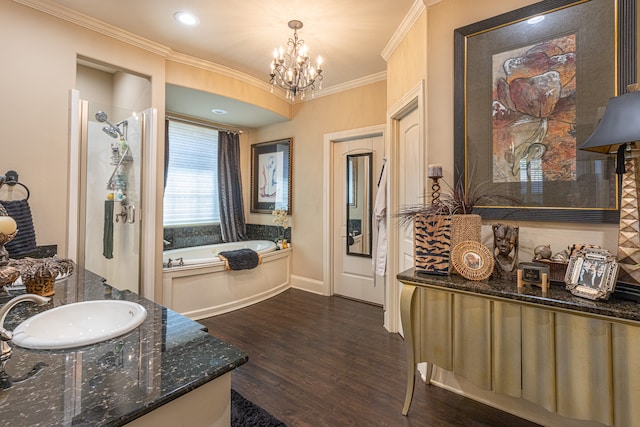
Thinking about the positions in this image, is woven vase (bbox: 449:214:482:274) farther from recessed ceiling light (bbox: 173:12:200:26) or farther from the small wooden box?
recessed ceiling light (bbox: 173:12:200:26)

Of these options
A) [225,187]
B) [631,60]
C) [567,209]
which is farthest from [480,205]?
[225,187]

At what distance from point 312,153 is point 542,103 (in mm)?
2807

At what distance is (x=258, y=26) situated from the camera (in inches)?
102

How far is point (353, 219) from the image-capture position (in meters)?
3.89

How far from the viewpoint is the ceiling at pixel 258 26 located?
2320 mm

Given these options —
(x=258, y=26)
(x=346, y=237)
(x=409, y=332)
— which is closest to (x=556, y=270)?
(x=409, y=332)

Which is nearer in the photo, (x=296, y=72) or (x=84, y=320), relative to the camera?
(x=84, y=320)

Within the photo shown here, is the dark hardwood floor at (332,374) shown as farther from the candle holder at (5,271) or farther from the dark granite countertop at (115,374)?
the candle holder at (5,271)

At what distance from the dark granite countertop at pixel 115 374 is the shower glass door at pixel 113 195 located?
6.10ft

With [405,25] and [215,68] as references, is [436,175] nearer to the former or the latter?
[405,25]

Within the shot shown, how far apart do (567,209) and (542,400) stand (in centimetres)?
101

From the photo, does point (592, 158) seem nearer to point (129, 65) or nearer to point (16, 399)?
point (16, 399)

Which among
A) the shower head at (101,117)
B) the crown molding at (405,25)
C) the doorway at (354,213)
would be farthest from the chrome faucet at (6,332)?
the doorway at (354,213)

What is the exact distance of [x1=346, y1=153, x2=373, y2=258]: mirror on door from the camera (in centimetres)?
377
